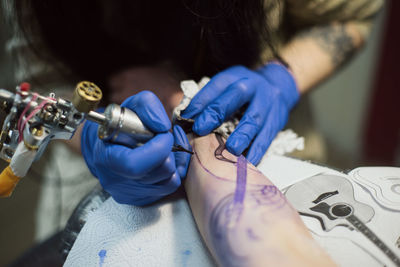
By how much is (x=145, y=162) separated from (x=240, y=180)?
7.5 inches

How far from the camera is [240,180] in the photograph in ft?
2.12

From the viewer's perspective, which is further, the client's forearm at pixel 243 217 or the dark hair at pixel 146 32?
the dark hair at pixel 146 32

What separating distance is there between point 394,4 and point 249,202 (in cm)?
168

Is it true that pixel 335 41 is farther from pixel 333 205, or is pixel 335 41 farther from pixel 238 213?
pixel 238 213

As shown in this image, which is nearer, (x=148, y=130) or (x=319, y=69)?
(x=148, y=130)

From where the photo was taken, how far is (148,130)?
652 millimetres

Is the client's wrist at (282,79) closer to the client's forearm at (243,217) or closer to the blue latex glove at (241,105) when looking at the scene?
the blue latex glove at (241,105)

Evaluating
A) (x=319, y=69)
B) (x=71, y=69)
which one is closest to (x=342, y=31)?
(x=319, y=69)

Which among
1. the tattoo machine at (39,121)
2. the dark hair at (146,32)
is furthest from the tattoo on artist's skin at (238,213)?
the dark hair at (146,32)

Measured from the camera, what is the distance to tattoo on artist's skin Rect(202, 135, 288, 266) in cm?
55

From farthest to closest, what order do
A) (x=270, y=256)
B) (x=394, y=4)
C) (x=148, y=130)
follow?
(x=394, y=4), (x=148, y=130), (x=270, y=256)

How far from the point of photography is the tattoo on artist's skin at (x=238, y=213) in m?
0.55

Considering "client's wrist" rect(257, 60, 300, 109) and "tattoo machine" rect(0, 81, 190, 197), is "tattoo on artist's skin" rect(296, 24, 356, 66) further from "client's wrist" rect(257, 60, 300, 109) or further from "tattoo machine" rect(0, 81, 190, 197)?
"tattoo machine" rect(0, 81, 190, 197)

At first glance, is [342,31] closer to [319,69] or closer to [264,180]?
[319,69]
